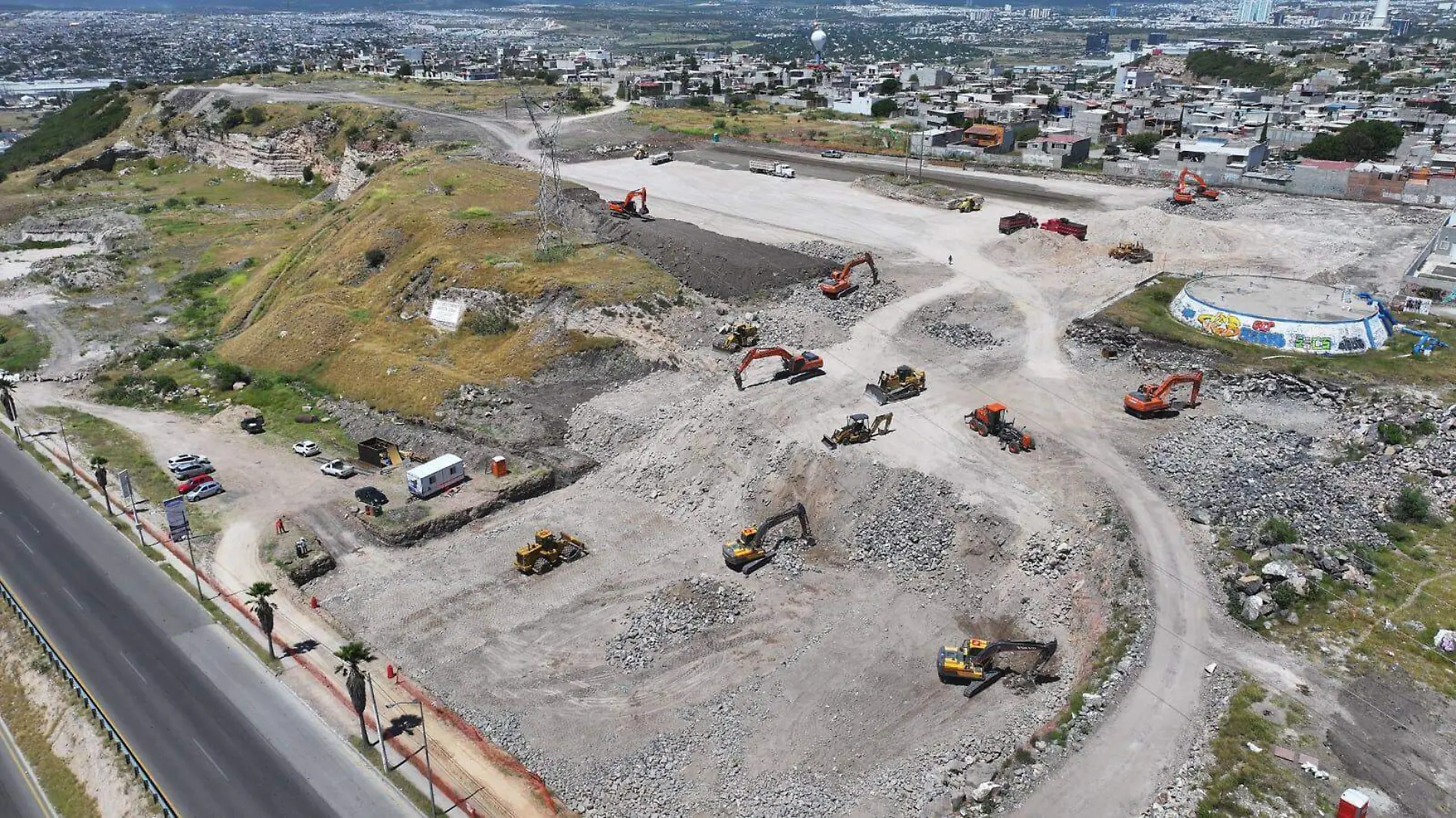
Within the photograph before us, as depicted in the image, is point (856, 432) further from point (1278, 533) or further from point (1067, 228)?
point (1067, 228)

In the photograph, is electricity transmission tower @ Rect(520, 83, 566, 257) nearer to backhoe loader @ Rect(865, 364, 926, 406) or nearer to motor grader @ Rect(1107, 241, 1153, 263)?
backhoe loader @ Rect(865, 364, 926, 406)

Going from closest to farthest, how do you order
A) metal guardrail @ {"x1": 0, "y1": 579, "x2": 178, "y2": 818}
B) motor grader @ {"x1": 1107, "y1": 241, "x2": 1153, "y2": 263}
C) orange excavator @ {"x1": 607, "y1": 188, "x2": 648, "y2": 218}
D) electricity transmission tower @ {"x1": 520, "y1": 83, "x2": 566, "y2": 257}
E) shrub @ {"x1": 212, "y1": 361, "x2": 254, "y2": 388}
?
metal guardrail @ {"x1": 0, "y1": 579, "x2": 178, "y2": 818} → shrub @ {"x1": 212, "y1": 361, "x2": 254, "y2": 388} → electricity transmission tower @ {"x1": 520, "y1": 83, "x2": 566, "y2": 257} → motor grader @ {"x1": 1107, "y1": 241, "x2": 1153, "y2": 263} → orange excavator @ {"x1": 607, "y1": 188, "x2": 648, "y2": 218}

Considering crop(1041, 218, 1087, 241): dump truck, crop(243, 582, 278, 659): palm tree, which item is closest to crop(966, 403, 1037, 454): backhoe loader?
crop(243, 582, 278, 659): palm tree

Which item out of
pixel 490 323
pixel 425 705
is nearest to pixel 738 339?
pixel 490 323

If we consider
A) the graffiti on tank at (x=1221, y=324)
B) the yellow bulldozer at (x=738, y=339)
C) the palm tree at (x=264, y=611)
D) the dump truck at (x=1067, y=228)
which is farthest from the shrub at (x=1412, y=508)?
the palm tree at (x=264, y=611)

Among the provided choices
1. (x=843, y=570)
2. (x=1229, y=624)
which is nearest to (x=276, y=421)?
(x=843, y=570)

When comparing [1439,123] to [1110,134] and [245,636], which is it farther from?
[245,636]
